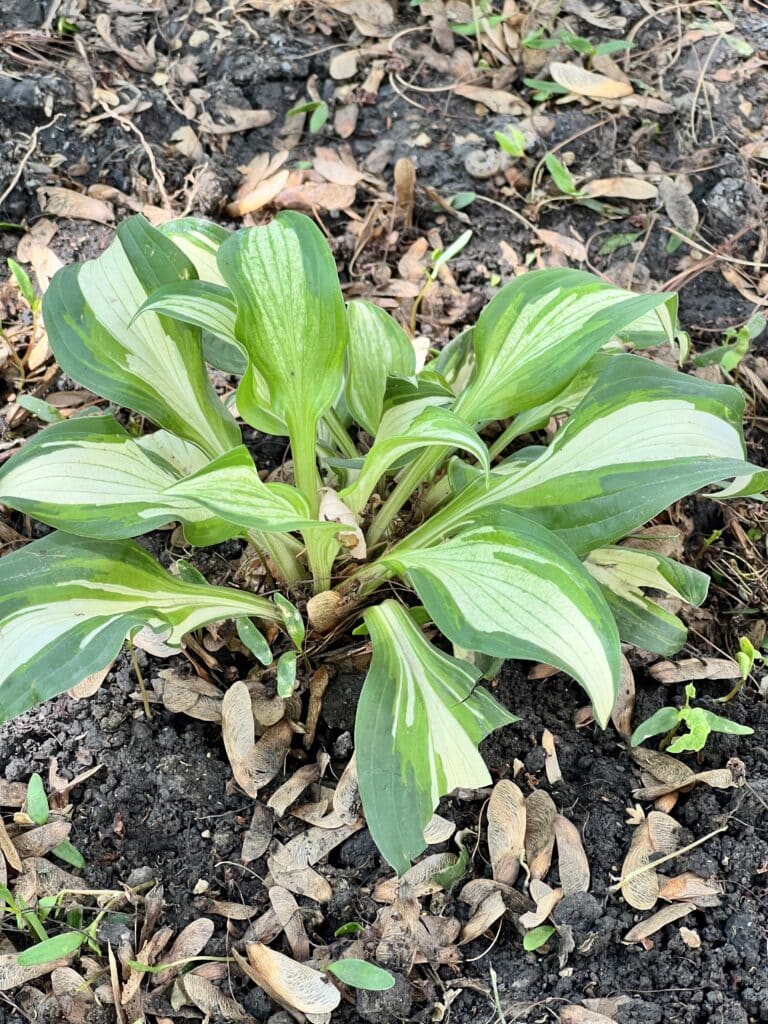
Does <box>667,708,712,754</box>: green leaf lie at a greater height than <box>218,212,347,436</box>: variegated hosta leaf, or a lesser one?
lesser

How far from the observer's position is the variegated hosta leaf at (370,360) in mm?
1422

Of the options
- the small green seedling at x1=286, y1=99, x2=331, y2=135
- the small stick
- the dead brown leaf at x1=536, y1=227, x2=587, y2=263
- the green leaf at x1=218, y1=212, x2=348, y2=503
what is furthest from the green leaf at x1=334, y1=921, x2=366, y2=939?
the small green seedling at x1=286, y1=99, x2=331, y2=135

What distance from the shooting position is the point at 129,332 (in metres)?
1.32

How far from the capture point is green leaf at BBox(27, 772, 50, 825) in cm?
124

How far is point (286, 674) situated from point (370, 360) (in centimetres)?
52

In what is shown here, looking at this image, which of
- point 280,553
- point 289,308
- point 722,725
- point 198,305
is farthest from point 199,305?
point 722,725

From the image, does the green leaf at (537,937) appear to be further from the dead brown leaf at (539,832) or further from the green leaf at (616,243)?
the green leaf at (616,243)

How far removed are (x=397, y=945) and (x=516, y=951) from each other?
16 cm

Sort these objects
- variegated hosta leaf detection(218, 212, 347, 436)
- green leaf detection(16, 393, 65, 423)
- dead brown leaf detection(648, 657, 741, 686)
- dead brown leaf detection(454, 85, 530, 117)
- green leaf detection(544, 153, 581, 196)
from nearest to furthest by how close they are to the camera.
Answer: variegated hosta leaf detection(218, 212, 347, 436) → dead brown leaf detection(648, 657, 741, 686) → green leaf detection(16, 393, 65, 423) → green leaf detection(544, 153, 581, 196) → dead brown leaf detection(454, 85, 530, 117)

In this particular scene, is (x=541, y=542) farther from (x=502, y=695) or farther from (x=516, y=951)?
(x=516, y=951)

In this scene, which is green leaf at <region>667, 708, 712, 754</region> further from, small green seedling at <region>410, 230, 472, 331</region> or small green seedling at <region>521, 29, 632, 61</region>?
small green seedling at <region>521, 29, 632, 61</region>

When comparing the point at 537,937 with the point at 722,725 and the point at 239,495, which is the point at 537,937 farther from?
the point at 239,495

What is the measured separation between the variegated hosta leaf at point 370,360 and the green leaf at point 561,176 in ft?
2.70

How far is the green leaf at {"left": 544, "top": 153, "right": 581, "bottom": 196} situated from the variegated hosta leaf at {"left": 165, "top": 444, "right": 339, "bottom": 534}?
127 cm
